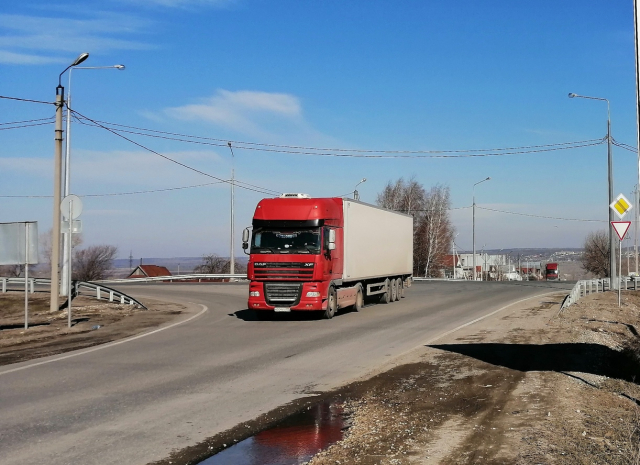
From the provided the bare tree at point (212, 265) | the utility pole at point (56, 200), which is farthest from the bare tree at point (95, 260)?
the utility pole at point (56, 200)

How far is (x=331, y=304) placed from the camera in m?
22.5

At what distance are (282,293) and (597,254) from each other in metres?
103

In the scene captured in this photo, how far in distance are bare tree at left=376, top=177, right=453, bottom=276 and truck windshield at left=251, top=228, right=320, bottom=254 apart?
62.1 meters

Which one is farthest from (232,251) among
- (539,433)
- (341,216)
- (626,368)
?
(539,433)

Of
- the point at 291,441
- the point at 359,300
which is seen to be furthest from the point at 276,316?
the point at 291,441

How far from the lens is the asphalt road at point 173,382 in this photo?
7.02 m

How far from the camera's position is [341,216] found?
2369 cm

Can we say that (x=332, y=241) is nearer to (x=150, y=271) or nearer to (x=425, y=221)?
(x=425, y=221)

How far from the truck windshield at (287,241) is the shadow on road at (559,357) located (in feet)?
23.9

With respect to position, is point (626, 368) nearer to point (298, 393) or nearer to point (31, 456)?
point (298, 393)

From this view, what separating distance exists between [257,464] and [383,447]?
3.98ft

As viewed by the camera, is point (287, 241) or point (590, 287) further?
point (590, 287)

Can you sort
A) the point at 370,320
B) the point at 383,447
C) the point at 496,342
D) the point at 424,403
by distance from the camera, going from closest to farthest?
1. the point at 383,447
2. the point at 424,403
3. the point at 496,342
4. the point at 370,320

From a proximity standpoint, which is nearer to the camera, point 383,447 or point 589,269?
point 383,447
